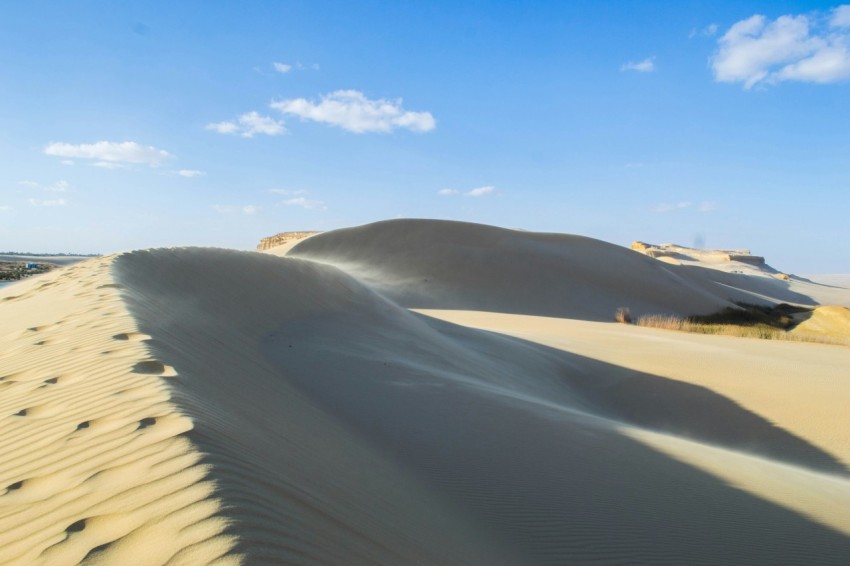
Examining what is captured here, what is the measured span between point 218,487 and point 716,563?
3.04m

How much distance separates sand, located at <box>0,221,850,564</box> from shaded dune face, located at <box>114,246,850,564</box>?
0.9 inches

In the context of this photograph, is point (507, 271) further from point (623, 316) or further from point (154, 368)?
point (154, 368)

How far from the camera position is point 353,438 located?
192 inches

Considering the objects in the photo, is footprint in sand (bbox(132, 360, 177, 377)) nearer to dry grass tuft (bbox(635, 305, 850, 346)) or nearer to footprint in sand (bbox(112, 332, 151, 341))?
footprint in sand (bbox(112, 332, 151, 341))

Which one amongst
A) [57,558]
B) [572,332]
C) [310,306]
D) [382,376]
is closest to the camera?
[57,558]

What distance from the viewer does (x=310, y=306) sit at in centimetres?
1115

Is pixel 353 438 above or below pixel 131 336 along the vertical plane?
below

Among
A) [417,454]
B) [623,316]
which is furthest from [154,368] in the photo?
[623,316]

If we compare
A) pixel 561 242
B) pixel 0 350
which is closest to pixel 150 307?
pixel 0 350

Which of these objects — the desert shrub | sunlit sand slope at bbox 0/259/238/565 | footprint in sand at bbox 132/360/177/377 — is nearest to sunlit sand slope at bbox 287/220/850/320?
the desert shrub

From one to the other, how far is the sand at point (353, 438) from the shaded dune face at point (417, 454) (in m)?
0.02

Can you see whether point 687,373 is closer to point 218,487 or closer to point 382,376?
point 382,376

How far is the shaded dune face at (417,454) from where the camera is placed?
2.95m

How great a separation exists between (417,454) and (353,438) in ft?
1.75
